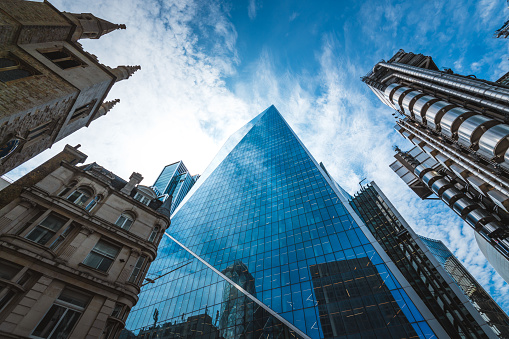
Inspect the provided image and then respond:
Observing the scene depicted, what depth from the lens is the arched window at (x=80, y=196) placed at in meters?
14.5

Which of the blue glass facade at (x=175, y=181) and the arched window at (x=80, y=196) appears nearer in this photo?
the arched window at (x=80, y=196)

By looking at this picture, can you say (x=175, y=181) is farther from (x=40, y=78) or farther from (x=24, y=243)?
(x=24, y=243)

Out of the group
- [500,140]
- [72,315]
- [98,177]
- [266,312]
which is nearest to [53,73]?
[98,177]

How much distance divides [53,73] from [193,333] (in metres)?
36.5

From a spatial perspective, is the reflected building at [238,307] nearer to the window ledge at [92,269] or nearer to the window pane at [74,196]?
the window ledge at [92,269]

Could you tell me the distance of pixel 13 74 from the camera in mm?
13102

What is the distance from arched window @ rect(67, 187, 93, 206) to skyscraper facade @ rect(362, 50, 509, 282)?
86.8 ft

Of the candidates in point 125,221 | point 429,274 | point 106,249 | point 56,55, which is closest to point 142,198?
point 125,221

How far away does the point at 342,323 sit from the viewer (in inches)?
971

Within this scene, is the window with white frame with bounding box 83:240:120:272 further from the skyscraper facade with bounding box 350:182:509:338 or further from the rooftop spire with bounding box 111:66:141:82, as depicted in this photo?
the skyscraper facade with bounding box 350:182:509:338

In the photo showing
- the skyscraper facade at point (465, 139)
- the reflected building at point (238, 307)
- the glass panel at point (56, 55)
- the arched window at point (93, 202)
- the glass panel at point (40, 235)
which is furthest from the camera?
the reflected building at point (238, 307)

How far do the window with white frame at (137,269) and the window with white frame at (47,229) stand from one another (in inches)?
198

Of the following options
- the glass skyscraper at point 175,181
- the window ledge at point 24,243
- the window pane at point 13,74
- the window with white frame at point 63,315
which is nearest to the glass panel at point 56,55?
the window pane at point 13,74

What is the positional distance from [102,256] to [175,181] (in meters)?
169
